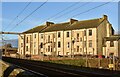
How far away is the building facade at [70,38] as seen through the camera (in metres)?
80.3

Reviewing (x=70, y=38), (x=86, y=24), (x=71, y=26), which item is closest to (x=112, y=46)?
(x=86, y=24)

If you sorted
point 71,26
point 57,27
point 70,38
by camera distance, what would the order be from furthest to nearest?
point 57,27 < point 71,26 < point 70,38

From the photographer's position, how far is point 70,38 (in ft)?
283

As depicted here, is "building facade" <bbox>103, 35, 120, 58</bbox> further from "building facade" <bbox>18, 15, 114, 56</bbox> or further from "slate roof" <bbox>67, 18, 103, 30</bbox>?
"slate roof" <bbox>67, 18, 103, 30</bbox>

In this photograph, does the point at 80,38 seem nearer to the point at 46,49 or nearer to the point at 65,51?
the point at 65,51

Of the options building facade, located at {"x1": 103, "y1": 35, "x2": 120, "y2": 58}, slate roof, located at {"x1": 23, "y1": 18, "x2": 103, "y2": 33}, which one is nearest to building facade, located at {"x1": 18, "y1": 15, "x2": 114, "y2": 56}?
slate roof, located at {"x1": 23, "y1": 18, "x2": 103, "y2": 33}

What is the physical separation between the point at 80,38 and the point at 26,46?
2806 cm

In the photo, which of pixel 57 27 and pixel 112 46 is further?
pixel 57 27

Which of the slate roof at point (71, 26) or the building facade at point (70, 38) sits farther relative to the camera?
the slate roof at point (71, 26)

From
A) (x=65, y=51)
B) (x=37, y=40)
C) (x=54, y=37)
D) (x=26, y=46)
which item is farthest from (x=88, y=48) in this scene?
(x=26, y=46)

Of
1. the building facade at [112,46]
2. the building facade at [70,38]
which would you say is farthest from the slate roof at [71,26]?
the building facade at [112,46]

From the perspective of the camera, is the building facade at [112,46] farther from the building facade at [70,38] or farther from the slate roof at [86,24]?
the slate roof at [86,24]

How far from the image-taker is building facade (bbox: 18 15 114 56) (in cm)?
8031

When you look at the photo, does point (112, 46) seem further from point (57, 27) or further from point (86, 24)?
point (57, 27)
